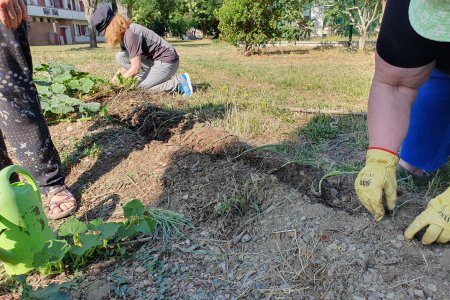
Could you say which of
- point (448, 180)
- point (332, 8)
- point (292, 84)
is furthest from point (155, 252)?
point (332, 8)

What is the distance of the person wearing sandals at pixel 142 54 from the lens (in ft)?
14.4

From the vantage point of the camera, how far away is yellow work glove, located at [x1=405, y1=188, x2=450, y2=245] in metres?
1.37

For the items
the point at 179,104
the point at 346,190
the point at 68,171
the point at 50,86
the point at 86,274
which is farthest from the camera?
the point at 179,104

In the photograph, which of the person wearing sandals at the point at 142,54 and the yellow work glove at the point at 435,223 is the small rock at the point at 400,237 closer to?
the yellow work glove at the point at 435,223

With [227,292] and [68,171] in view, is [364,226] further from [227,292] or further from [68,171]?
[68,171]

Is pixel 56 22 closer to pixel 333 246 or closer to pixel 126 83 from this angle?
pixel 126 83

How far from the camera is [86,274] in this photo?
1.47 meters

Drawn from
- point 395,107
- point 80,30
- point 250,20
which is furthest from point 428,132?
point 80,30

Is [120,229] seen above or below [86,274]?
above

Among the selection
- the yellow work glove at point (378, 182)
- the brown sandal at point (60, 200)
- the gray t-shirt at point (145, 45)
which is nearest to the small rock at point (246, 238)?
the yellow work glove at point (378, 182)

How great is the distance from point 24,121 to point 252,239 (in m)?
1.23

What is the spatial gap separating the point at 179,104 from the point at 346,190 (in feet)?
7.45

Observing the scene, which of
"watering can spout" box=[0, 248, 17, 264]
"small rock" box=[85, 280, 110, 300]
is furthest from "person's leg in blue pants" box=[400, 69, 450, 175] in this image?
"watering can spout" box=[0, 248, 17, 264]

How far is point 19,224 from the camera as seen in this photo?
135 cm
